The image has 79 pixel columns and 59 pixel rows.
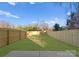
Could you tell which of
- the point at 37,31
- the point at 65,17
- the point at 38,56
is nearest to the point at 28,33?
the point at 37,31

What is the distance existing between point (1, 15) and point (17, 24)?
0.86 m

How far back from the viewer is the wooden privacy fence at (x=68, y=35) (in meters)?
11.6

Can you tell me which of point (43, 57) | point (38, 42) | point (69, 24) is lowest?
point (43, 57)

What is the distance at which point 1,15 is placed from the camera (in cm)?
1140

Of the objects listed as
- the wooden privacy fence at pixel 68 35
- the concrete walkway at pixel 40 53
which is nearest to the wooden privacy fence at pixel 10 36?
the concrete walkway at pixel 40 53

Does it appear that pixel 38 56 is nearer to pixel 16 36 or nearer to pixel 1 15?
pixel 16 36

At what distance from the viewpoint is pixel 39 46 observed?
11.7 metres

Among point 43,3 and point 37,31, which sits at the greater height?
point 43,3

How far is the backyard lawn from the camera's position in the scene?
11.6m

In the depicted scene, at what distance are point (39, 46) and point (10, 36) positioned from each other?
148 cm

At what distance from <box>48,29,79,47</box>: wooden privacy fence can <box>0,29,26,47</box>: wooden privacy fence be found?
4.59 feet

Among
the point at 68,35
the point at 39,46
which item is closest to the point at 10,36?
the point at 39,46

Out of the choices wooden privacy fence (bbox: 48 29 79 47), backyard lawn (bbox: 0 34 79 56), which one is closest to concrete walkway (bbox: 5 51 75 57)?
backyard lawn (bbox: 0 34 79 56)

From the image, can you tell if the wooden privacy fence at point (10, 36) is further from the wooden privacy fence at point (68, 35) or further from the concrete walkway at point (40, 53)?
the wooden privacy fence at point (68, 35)
